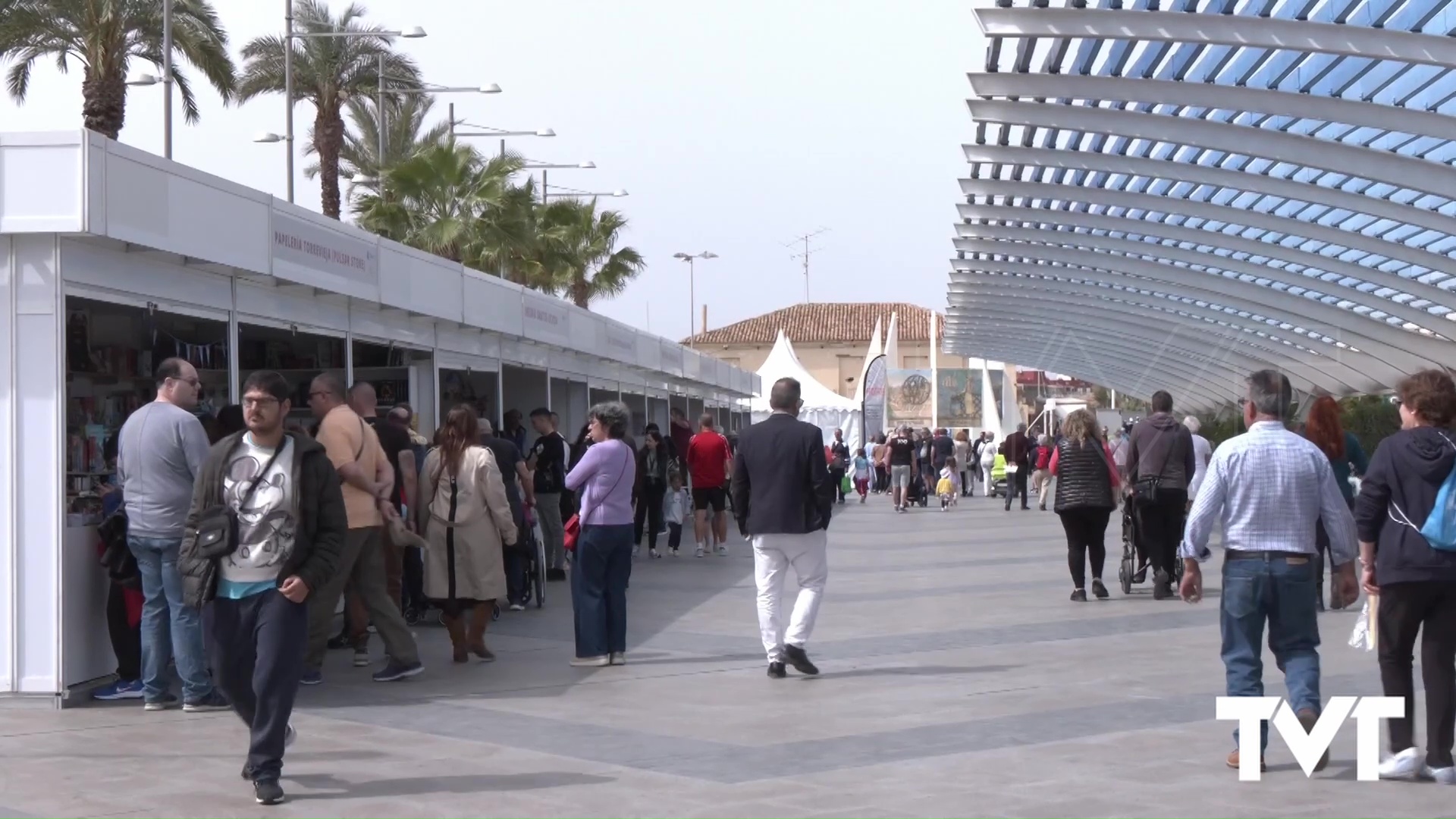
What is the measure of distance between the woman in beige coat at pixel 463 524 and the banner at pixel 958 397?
5239cm

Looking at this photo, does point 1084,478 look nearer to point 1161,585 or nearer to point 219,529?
point 1161,585

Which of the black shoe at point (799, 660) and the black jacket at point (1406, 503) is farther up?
the black jacket at point (1406, 503)

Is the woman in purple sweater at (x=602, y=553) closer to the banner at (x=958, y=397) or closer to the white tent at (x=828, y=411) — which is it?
the white tent at (x=828, y=411)

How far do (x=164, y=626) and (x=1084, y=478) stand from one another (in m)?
8.22

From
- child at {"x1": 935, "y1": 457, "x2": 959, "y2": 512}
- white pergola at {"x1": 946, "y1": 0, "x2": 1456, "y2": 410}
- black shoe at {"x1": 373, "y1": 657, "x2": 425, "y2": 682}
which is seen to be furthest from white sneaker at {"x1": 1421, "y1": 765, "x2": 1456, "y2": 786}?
child at {"x1": 935, "y1": 457, "x2": 959, "y2": 512}

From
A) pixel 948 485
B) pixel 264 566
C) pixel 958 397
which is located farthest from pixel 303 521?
pixel 958 397

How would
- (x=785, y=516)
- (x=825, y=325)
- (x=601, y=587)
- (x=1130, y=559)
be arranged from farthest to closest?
(x=825, y=325) → (x=1130, y=559) → (x=601, y=587) → (x=785, y=516)

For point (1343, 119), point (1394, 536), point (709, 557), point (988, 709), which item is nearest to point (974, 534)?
point (709, 557)

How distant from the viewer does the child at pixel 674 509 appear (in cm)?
2152

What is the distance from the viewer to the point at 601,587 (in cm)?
1109

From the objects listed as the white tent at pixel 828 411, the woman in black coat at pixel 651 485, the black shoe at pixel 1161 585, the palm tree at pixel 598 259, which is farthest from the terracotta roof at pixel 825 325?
the black shoe at pixel 1161 585

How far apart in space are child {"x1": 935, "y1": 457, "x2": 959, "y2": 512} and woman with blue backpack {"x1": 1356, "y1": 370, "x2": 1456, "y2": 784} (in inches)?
1086

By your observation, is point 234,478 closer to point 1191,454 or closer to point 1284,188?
point 1191,454

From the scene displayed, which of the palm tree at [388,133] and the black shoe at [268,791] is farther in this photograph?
Result: the palm tree at [388,133]
